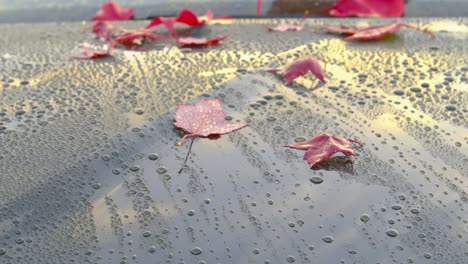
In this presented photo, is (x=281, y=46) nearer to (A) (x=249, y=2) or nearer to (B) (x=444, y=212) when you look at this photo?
(A) (x=249, y=2)

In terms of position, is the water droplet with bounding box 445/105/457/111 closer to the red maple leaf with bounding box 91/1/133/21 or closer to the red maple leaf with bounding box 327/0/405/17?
the red maple leaf with bounding box 327/0/405/17

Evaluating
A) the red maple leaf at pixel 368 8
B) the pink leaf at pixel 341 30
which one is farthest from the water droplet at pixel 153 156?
the red maple leaf at pixel 368 8

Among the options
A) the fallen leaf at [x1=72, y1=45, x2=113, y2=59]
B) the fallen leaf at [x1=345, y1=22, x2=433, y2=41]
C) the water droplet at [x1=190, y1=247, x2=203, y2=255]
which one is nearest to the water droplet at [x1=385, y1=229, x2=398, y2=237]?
the water droplet at [x1=190, y1=247, x2=203, y2=255]

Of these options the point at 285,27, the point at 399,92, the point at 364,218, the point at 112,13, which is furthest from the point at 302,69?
the point at 112,13

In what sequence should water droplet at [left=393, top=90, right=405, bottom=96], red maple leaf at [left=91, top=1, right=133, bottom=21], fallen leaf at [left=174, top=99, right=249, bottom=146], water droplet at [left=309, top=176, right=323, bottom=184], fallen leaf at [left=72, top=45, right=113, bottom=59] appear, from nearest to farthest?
water droplet at [left=309, top=176, right=323, bottom=184]
fallen leaf at [left=174, top=99, right=249, bottom=146]
water droplet at [left=393, top=90, right=405, bottom=96]
fallen leaf at [left=72, top=45, right=113, bottom=59]
red maple leaf at [left=91, top=1, right=133, bottom=21]

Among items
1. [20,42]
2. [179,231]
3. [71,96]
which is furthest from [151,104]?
[20,42]
